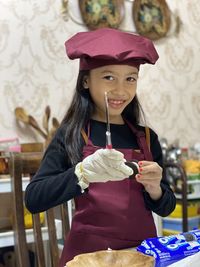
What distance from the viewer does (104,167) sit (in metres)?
0.71

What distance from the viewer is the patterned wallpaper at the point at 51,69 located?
1.78m

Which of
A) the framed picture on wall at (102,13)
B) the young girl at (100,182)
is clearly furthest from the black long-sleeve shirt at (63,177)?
the framed picture on wall at (102,13)

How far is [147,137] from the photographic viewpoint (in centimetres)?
98

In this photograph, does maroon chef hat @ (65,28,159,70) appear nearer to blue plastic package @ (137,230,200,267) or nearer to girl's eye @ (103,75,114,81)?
girl's eye @ (103,75,114,81)

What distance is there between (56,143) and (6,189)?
2.06 feet

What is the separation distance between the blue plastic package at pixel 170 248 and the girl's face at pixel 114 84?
308 mm

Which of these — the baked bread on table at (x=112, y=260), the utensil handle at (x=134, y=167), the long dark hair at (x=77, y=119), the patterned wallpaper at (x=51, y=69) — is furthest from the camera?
the patterned wallpaper at (x=51, y=69)

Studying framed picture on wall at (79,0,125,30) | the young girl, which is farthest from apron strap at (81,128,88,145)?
framed picture on wall at (79,0,125,30)

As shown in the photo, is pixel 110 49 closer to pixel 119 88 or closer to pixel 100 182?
pixel 119 88

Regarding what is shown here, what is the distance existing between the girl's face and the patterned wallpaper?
95 cm

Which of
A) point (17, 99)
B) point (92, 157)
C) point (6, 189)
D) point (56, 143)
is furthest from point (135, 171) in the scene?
point (17, 99)

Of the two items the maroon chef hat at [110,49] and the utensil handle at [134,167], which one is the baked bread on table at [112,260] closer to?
the utensil handle at [134,167]

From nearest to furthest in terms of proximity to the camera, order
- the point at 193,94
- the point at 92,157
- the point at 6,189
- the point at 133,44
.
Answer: the point at 92,157 < the point at 133,44 < the point at 6,189 < the point at 193,94

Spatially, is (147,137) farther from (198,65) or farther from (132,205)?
(198,65)
